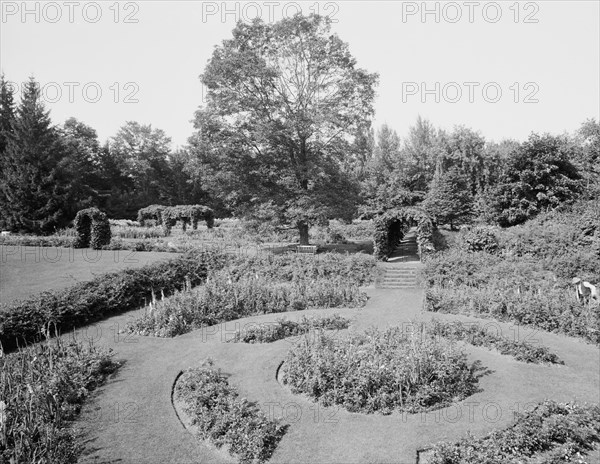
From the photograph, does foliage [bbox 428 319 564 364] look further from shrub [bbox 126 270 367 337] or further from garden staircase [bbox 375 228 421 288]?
garden staircase [bbox 375 228 421 288]

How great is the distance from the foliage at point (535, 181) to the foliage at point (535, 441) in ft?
73.9

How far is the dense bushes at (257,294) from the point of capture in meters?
13.4

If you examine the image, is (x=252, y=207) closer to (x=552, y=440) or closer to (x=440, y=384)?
(x=440, y=384)

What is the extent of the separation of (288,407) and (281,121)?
1998 centimetres

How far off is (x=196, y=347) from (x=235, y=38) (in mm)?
20555

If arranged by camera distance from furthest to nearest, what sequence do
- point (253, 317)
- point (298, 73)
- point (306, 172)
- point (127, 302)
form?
point (298, 73) < point (306, 172) < point (127, 302) < point (253, 317)

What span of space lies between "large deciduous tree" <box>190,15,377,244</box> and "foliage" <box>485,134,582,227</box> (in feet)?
37.4

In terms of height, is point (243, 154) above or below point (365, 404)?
above

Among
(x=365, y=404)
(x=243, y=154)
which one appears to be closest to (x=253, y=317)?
(x=365, y=404)

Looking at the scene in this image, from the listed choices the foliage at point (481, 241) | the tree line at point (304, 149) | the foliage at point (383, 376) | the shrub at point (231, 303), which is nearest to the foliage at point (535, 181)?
the tree line at point (304, 149)

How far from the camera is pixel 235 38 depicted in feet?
80.7

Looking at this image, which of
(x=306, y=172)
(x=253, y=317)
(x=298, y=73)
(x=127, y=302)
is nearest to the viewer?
(x=253, y=317)

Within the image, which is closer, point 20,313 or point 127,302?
point 20,313

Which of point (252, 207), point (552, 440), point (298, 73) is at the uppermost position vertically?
point (298, 73)
